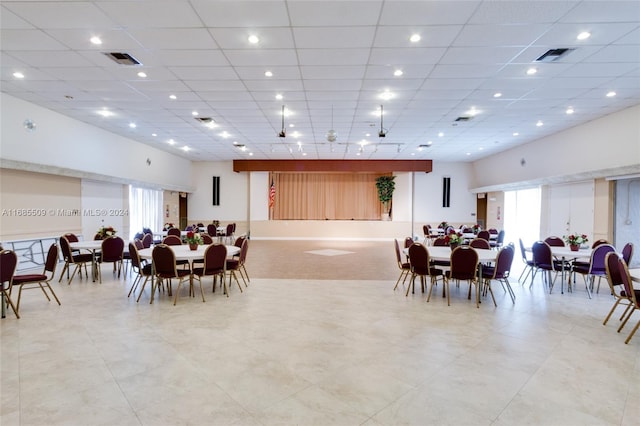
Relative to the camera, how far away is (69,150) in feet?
31.3

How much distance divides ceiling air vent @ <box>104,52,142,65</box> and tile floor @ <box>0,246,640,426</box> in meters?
4.11

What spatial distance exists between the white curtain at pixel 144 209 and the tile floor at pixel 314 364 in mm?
8351

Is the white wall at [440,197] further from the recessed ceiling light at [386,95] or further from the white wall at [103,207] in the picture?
the white wall at [103,207]

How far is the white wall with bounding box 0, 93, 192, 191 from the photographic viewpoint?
25.4 feet

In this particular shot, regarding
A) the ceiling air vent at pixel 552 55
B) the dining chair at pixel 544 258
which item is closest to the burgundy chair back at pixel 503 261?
the dining chair at pixel 544 258

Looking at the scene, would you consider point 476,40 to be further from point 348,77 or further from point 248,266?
point 248,266

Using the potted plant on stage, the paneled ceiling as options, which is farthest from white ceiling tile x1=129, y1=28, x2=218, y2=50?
the potted plant on stage

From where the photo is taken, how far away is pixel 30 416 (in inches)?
99.0

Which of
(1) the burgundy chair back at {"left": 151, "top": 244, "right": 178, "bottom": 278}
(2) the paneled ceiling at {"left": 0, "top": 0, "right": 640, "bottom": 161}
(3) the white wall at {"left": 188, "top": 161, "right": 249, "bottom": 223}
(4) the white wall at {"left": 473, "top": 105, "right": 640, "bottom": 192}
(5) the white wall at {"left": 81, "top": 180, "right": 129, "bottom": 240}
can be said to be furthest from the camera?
(3) the white wall at {"left": 188, "top": 161, "right": 249, "bottom": 223}

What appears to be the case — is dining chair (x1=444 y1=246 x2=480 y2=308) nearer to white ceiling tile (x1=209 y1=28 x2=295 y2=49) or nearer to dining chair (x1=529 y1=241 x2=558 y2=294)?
dining chair (x1=529 y1=241 x2=558 y2=294)

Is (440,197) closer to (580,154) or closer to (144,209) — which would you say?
(580,154)

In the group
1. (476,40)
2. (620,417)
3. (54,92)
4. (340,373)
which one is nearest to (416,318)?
(340,373)

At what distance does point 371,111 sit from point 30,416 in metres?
8.17

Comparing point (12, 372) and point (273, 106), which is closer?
point (12, 372)
